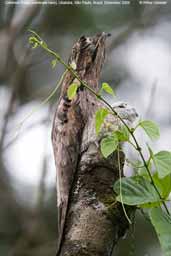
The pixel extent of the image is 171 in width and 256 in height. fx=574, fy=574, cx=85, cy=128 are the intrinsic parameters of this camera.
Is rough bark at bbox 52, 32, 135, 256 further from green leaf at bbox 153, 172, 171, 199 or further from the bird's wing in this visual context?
green leaf at bbox 153, 172, 171, 199

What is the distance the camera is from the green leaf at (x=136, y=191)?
1116mm

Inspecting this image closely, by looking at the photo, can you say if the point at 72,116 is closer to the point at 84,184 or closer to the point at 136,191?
the point at 84,184

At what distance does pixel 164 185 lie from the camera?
1149 millimetres

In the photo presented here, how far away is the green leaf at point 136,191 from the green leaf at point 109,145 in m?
0.07

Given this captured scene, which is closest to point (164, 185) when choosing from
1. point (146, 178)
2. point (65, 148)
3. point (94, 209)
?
point (146, 178)

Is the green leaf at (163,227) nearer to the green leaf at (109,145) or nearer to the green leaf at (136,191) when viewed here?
the green leaf at (136,191)

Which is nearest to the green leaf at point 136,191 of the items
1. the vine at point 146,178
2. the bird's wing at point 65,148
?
the vine at point 146,178

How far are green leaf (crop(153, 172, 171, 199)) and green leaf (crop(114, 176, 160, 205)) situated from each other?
21 mm

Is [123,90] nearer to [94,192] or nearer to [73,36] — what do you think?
[73,36]

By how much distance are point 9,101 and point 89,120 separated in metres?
2.12

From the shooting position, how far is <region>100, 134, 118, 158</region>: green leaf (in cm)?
112

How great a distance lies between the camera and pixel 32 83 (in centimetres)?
389

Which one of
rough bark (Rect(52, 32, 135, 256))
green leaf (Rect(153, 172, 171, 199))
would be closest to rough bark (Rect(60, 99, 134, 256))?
rough bark (Rect(52, 32, 135, 256))

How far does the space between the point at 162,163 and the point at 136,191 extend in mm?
80
